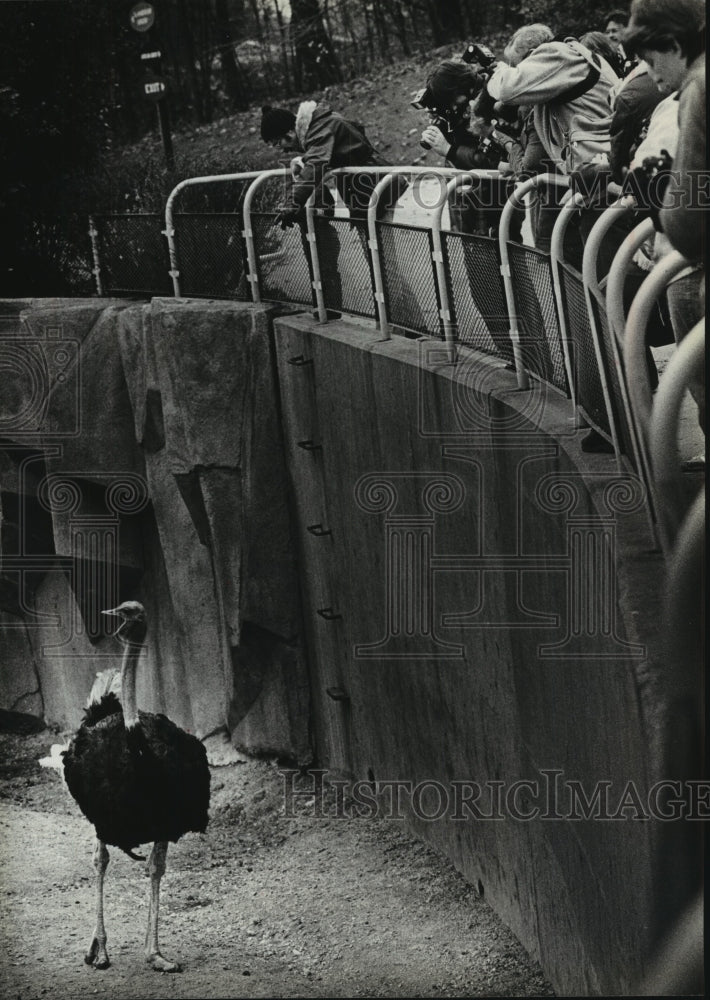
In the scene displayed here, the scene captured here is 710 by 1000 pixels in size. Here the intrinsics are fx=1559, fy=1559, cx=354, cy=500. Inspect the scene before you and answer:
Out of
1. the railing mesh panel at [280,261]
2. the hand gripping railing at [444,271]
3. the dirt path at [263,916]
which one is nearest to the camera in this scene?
the hand gripping railing at [444,271]

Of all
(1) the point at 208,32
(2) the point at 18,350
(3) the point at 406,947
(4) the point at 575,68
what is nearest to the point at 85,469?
(2) the point at 18,350

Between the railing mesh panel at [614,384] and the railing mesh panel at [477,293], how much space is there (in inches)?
60.0

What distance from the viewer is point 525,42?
5332 millimetres

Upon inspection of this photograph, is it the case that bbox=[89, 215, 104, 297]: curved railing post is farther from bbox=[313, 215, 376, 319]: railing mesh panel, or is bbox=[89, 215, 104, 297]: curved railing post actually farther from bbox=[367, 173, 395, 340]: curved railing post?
bbox=[367, 173, 395, 340]: curved railing post

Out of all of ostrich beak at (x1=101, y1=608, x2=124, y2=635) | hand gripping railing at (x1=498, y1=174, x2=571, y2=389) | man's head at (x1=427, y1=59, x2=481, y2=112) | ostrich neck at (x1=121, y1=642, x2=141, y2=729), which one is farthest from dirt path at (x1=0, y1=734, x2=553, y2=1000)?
man's head at (x1=427, y1=59, x2=481, y2=112)

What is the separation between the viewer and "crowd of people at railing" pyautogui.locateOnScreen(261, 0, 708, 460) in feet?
11.2

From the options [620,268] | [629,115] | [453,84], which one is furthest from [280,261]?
[620,268]

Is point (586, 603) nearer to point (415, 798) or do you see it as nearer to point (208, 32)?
point (415, 798)

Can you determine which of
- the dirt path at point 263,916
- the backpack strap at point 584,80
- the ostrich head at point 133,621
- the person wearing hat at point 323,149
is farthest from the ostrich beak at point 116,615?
the backpack strap at point 584,80

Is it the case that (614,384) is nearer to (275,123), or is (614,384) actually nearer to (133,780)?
(275,123)

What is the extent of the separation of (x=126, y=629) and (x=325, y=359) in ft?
7.95

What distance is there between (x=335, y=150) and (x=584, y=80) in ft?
9.33

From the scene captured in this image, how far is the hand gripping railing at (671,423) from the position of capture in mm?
3344

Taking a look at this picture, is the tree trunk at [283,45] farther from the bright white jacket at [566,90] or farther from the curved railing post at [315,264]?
the bright white jacket at [566,90]
